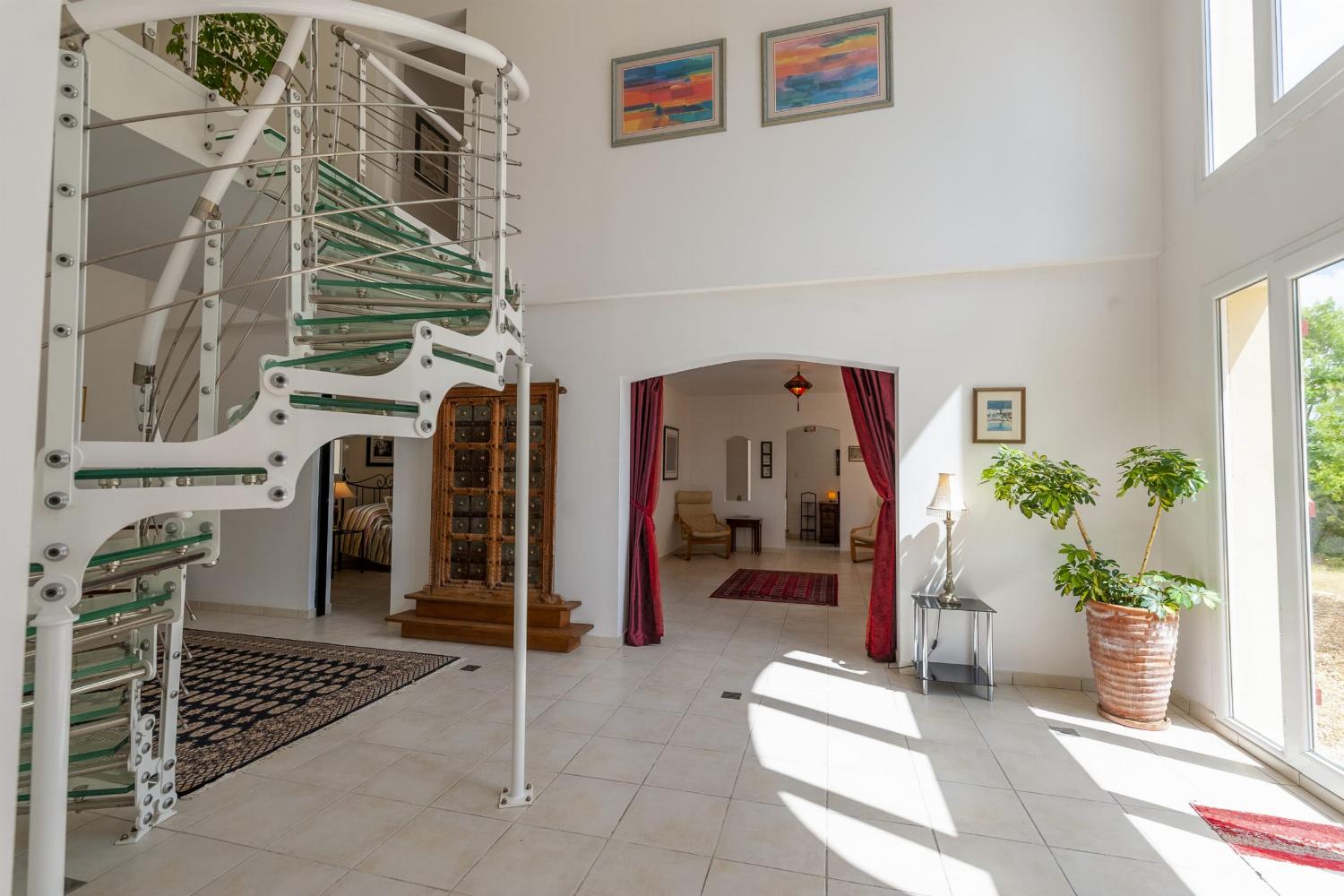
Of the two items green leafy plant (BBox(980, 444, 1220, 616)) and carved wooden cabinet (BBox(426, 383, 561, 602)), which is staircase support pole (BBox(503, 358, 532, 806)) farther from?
green leafy plant (BBox(980, 444, 1220, 616))

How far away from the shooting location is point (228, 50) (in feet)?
11.2

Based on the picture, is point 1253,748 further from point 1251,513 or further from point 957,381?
point 957,381

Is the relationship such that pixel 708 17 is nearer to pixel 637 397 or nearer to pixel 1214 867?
pixel 637 397

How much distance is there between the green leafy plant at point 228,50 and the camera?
3.19 metres

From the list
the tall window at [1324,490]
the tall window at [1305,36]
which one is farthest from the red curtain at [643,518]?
the tall window at [1305,36]

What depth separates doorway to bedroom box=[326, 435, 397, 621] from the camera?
244 inches

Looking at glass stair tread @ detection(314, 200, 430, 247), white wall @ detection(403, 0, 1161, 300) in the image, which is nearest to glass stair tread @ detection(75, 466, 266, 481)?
glass stair tread @ detection(314, 200, 430, 247)

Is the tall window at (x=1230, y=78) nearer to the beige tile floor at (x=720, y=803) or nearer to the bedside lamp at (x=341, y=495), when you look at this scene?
the beige tile floor at (x=720, y=803)

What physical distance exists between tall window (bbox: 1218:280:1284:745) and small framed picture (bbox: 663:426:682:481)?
21.7 ft

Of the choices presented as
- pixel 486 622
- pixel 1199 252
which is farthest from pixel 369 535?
pixel 1199 252

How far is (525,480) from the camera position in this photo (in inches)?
108

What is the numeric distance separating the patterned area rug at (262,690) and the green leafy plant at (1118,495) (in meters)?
3.94

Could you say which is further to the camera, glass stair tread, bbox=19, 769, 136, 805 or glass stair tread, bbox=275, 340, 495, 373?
glass stair tread, bbox=19, 769, 136, 805

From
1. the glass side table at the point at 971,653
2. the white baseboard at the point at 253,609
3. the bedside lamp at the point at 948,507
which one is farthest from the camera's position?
the white baseboard at the point at 253,609
